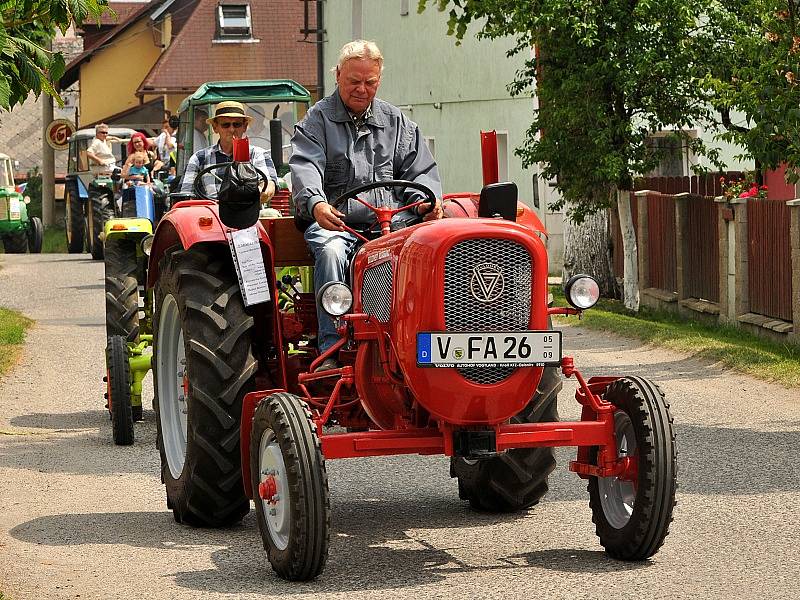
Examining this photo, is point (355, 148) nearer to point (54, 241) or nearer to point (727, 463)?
point (727, 463)

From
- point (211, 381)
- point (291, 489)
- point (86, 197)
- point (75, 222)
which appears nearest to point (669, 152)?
point (211, 381)

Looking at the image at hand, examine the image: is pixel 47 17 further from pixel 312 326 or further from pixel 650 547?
pixel 650 547

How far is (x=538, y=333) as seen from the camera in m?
6.61

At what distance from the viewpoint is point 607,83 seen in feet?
67.2

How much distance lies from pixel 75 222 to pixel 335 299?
2956 cm

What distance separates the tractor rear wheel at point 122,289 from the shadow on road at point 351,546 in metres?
3.46

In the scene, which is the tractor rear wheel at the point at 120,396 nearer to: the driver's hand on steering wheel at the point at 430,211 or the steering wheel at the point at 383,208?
the steering wheel at the point at 383,208

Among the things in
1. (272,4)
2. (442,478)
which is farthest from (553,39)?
(272,4)

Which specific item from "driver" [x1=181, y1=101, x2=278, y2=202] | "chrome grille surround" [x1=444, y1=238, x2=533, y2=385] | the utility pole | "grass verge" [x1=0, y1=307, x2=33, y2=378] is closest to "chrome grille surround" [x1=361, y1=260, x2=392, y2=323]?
"chrome grille surround" [x1=444, y1=238, x2=533, y2=385]

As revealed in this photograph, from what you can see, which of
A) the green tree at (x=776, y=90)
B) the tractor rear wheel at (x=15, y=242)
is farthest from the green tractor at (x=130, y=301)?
the tractor rear wheel at (x=15, y=242)

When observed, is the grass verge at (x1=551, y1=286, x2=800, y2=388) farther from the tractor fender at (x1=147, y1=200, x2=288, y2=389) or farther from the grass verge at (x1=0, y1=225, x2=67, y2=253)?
the grass verge at (x1=0, y1=225, x2=67, y2=253)

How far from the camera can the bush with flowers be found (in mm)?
18188

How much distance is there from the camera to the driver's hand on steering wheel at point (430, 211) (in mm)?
7574

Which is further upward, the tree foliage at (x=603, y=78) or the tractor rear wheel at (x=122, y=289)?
the tree foliage at (x=603, y=78)
